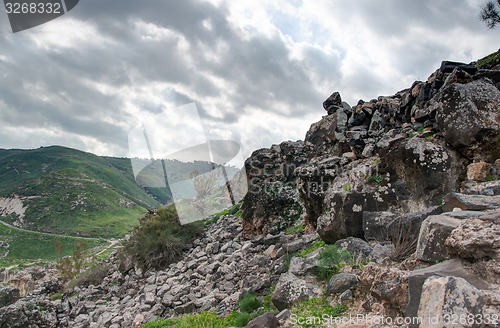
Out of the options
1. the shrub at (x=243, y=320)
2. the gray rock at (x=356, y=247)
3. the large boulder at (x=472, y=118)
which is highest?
the large boulder at (x=472, y=118)

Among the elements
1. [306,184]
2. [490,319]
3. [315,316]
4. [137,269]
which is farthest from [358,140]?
[137,269]

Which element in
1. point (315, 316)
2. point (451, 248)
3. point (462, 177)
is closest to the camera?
point (451, 248)

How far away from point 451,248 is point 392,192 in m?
4.26

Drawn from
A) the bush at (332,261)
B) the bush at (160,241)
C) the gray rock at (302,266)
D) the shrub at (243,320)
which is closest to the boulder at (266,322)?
the shrub at (243,320)

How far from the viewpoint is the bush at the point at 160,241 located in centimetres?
1347

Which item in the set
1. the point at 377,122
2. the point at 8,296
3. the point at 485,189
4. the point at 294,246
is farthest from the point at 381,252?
the point at 8,296

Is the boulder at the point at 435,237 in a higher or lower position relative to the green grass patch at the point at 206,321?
higher

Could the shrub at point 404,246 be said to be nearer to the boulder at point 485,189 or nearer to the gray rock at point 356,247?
the gray rock at point 356,247

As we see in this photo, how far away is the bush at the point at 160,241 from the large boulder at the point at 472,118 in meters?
11.5

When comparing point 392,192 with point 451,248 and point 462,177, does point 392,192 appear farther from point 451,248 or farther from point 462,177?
point 451,248

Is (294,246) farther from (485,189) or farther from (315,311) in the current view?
(485,189)

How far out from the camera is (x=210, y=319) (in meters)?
6.86

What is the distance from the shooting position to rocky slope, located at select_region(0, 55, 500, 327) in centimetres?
299

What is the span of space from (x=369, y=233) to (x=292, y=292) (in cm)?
231
